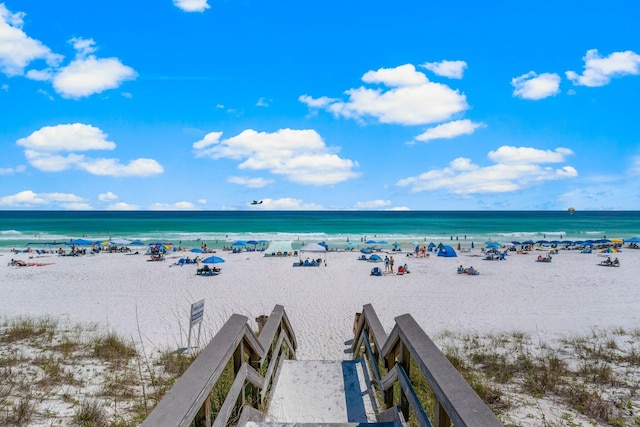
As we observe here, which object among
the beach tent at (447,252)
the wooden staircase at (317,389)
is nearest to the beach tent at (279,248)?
the beach tent at (447,252)

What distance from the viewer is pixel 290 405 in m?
4.05

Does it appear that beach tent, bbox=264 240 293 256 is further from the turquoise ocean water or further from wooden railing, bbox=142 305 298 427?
wooden railing, bbox=142 305 298 427

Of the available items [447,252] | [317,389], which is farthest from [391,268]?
[317,389]

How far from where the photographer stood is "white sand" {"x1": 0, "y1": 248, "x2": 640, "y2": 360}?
41.8 ft

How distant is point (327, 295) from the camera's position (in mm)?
18531

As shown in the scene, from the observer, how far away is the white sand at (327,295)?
12.8 metres

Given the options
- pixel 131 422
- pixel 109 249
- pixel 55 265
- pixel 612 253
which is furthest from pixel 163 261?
pixel 612 253

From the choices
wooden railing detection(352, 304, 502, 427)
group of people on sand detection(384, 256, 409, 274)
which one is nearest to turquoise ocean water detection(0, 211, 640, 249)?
group of people on sand detection(384, 256, 409, 274)

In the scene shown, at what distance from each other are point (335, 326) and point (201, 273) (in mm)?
14112

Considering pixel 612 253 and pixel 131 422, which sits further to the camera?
pixel 612 253

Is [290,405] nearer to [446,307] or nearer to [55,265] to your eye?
[446,307]

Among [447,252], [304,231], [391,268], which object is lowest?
[391,268]

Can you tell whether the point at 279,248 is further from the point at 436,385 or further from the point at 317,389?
the point at 436,385

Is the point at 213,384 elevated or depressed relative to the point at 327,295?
elevated
